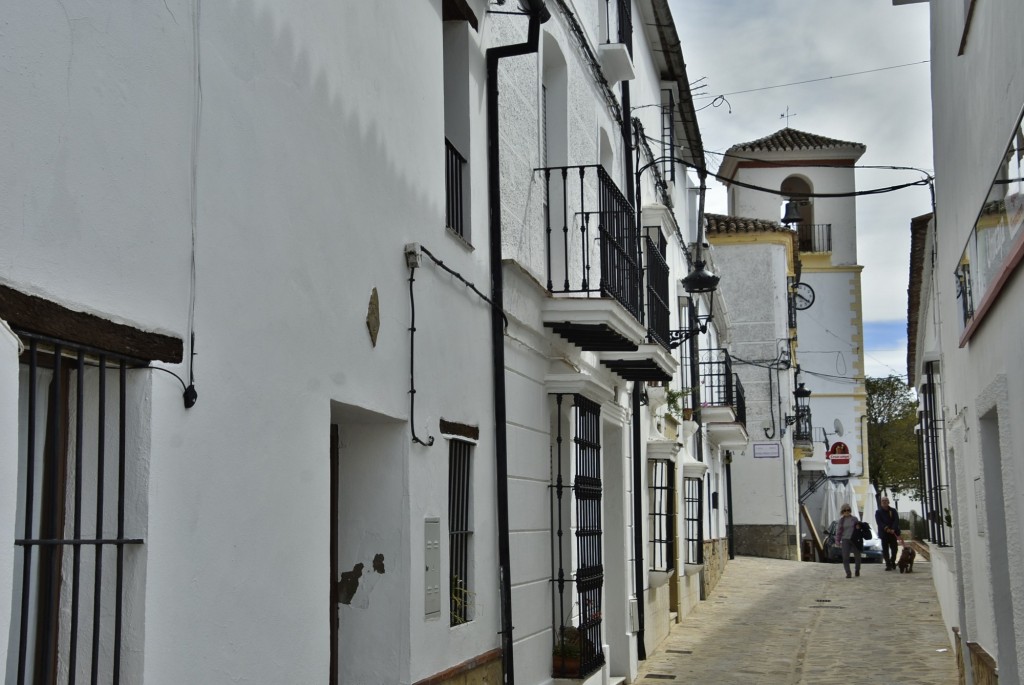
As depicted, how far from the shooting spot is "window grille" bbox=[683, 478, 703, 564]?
20484 millimetres

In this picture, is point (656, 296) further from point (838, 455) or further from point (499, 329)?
point (838, 455)

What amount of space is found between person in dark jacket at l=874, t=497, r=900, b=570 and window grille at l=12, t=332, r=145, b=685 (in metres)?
26.2

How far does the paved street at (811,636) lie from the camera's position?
13.5 metres

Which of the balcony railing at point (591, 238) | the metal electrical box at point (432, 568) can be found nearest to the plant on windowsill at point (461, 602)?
the metal electrical box at point (432, 568)

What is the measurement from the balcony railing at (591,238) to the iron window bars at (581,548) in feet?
3.44

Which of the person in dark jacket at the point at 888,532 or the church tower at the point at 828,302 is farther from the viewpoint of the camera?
the church tower at the point at 828,302

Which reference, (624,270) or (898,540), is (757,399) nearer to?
(898,540)

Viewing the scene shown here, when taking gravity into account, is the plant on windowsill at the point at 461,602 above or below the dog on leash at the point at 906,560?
above

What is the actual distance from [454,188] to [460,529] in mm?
2214

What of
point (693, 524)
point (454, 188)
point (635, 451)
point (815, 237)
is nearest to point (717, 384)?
point (693, 524)

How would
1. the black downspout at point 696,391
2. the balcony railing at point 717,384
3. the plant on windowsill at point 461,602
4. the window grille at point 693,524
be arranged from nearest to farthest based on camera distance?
the plant on windowsill at point 461,602 → the window grille at point 693,524 → the black downspout at point 696,391 → the balcony railing at point 717,384

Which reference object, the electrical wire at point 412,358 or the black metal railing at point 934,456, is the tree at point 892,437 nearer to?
the black metal railing at point 934,456

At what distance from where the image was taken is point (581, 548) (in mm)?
10859

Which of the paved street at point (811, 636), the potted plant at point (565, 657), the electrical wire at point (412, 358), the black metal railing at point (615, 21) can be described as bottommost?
the paved street at point (811, 636)
